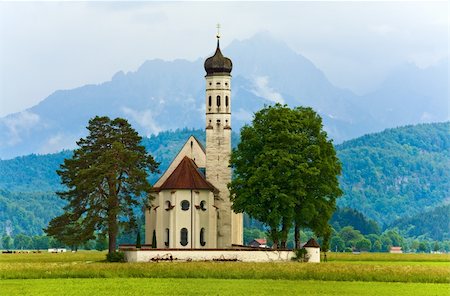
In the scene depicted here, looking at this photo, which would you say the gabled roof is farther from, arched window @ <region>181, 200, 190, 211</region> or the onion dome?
the onion dome

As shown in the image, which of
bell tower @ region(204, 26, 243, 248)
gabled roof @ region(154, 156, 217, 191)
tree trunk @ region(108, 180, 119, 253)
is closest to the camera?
tree trunk @ region(108, 180, 119, 253)

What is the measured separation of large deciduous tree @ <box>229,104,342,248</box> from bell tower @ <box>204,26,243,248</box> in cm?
1118

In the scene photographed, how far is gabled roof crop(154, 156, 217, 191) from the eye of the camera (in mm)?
100250

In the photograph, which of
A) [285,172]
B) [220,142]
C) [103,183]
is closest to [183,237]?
[220,142]

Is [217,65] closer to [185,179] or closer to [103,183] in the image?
[185,179]

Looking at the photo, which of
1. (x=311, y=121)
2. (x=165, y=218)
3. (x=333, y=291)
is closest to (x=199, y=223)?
(x=165, y=218)

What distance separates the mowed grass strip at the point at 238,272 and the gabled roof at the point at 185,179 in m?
28.4

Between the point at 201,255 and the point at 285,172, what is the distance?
1052cm

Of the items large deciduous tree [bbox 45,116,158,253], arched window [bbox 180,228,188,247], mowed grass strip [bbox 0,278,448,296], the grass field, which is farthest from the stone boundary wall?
mowed grass strip [bbox 0,278,448,296]

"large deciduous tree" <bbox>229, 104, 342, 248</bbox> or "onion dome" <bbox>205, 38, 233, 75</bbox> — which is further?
"onion dome" <bbox>205, 38, 233, 75</bbox>

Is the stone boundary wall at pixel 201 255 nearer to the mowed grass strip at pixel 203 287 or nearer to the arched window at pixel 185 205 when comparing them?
the arched window at pixel 185 205

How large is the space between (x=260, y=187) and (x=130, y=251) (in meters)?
12.2

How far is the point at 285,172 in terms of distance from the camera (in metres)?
87.4

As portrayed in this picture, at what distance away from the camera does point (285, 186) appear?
87.7m
